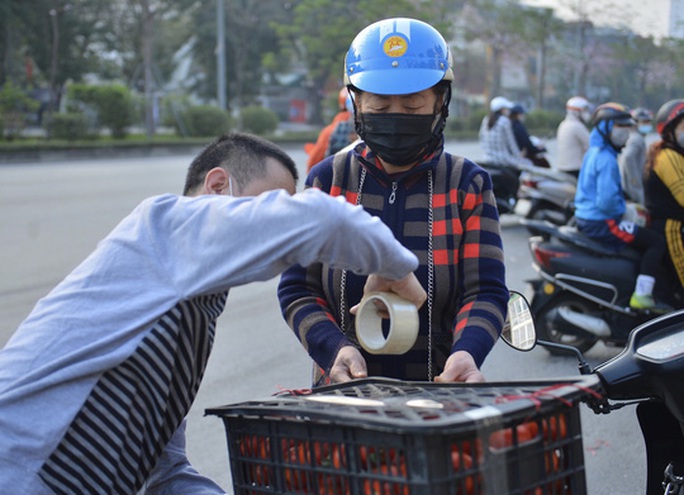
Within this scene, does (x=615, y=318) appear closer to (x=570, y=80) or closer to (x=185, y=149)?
(x=185, y=149)

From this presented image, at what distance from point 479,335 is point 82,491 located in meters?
0.96

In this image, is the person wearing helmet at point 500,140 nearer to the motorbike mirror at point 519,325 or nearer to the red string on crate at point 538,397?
the motorbike mirror at point 519,325

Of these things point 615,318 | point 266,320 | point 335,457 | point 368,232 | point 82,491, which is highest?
point 368,232

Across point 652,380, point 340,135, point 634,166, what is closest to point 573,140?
point 634,166

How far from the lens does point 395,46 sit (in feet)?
7.00

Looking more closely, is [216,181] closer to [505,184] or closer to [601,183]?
[601,183]

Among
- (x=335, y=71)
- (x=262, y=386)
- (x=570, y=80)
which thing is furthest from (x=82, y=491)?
(x=570, y=80)

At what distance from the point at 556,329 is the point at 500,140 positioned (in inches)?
250

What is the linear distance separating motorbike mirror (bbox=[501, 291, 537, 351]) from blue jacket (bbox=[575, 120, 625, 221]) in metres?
4.18

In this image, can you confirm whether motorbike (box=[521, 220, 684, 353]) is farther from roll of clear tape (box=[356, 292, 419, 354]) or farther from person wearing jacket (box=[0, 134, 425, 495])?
person wearing jacket (box=[0, 134, 425, 495])

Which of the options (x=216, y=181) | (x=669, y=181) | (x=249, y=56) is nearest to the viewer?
(x=216, y=181)

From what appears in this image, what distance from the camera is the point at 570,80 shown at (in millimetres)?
39719

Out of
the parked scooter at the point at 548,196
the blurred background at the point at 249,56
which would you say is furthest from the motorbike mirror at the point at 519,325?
the blurred background at the point at 249,56

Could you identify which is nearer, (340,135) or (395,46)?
(395,46)
